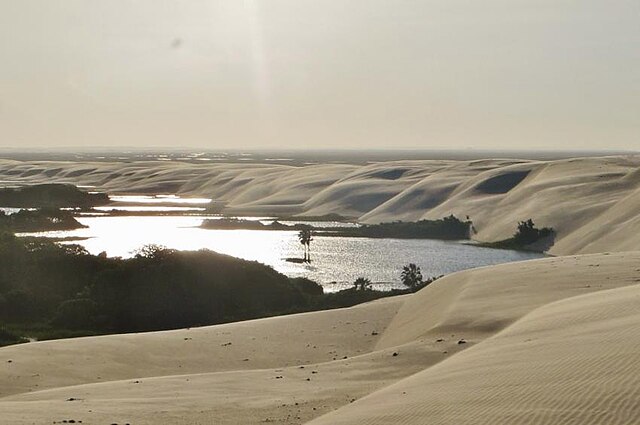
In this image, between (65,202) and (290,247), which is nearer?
(290,247)

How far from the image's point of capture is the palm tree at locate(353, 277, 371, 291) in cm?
4028

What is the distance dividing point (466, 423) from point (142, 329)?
23.9 metres

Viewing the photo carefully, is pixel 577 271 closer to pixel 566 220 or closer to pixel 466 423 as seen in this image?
pixel 466 423

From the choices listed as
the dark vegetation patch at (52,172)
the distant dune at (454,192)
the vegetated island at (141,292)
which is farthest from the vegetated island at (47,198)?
the dark vegetation patch at (52,172)

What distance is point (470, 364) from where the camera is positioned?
1470cm

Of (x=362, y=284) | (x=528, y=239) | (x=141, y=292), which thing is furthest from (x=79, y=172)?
(x=141, y=292)

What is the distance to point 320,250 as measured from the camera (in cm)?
5672

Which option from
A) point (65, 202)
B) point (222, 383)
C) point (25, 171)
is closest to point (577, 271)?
point (222, 383)

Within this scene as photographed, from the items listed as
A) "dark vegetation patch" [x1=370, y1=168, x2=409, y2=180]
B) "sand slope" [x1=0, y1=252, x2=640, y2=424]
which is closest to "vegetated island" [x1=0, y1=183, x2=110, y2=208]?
"dark vegetation patch" [x1=370, y1=168, x2=409, y2=180]

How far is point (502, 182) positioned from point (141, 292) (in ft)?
199

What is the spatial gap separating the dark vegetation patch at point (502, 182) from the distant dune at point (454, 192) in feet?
0.33

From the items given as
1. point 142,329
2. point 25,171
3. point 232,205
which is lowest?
point 142,329

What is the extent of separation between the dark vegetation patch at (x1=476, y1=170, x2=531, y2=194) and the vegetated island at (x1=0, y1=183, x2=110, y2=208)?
40.6m

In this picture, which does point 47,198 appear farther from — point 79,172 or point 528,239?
point 79,172
